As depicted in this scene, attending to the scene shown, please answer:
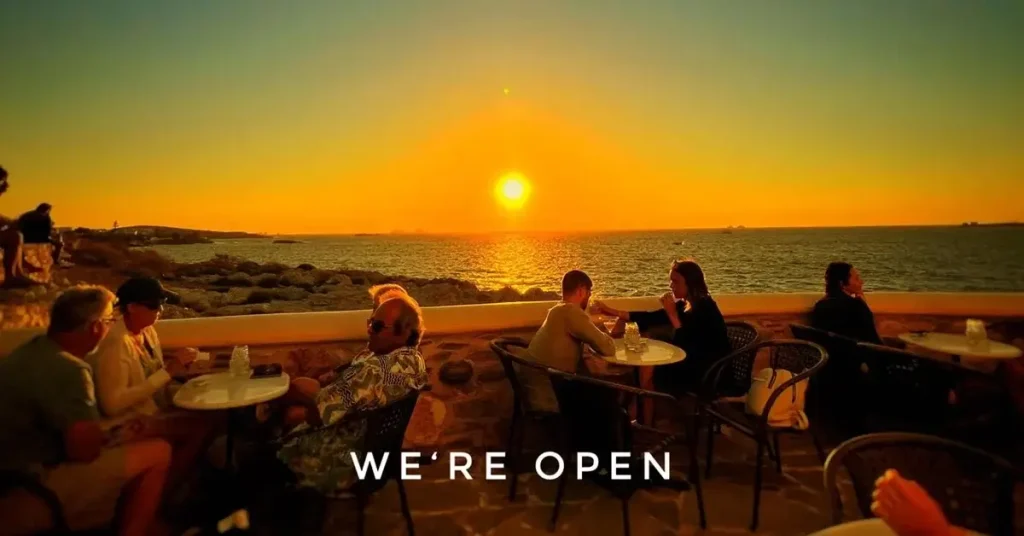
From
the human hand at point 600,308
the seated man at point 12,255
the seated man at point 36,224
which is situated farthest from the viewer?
the seated man at point 12,255

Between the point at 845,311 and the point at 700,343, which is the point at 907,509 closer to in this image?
the point at 700,343

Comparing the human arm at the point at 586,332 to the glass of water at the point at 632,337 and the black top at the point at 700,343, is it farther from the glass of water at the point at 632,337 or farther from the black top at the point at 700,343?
the black top at the point at 700,343

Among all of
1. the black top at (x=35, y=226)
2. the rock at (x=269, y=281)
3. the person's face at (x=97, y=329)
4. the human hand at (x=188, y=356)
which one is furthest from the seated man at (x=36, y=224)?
the rock at (x=269, y=281)

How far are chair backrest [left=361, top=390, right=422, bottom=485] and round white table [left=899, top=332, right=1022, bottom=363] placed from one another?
11.4ft

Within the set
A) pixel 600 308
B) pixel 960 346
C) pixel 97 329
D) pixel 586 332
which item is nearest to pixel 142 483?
pixel 97 329

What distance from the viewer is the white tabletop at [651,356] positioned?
3.08 meters

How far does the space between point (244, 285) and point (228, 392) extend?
36617 mm

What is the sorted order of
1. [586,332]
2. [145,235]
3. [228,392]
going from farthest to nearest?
[145,235], [586,332], [228,392]

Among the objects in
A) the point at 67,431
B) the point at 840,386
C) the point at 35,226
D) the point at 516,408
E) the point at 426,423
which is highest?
the point at 35,226

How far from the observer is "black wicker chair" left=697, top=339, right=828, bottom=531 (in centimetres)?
259

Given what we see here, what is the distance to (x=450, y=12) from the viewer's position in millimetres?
9180

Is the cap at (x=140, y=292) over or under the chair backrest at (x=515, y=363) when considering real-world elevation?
over

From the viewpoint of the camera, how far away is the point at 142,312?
240 centimetres

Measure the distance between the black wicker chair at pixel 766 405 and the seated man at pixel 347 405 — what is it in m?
1.68
